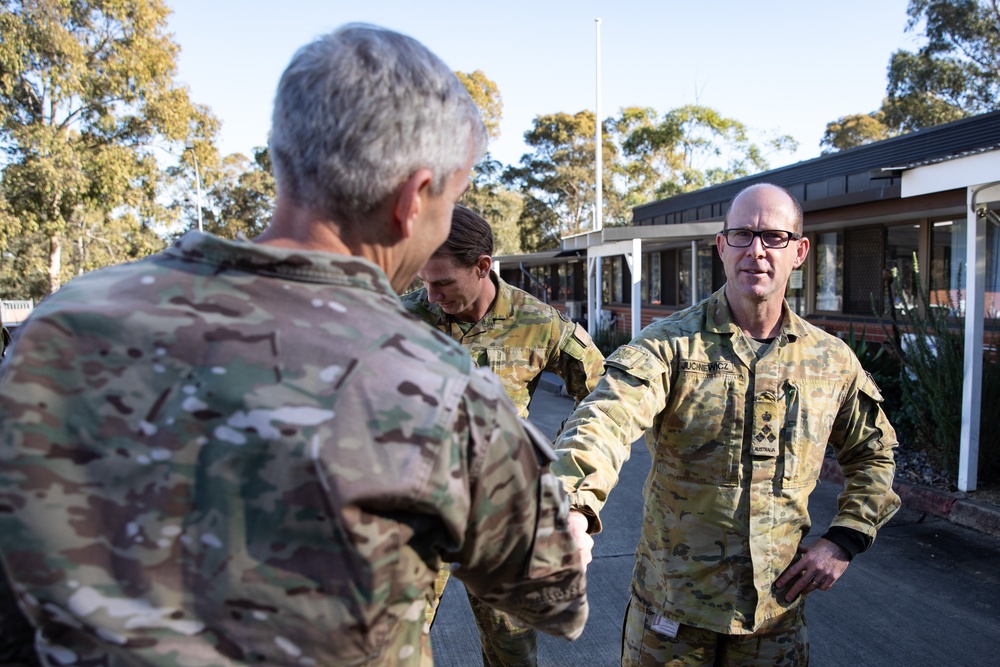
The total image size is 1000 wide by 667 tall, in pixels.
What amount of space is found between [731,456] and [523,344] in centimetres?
120

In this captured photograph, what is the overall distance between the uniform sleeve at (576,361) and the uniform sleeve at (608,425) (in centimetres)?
103

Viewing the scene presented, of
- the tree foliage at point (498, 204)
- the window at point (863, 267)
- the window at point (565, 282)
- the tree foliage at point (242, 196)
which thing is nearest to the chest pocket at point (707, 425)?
the window at point (863, 267)

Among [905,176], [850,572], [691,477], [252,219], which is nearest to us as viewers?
[691,477]

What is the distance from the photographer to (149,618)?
95cm

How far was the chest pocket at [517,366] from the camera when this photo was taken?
329cm

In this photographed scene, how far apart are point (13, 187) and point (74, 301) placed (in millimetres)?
20635

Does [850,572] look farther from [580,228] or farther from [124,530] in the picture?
[580,228]

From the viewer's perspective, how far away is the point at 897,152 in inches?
485

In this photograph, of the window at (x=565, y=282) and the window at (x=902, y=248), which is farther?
the window at (x=565, y=282)

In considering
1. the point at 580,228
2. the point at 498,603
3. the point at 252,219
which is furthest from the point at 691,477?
the point at 252,219

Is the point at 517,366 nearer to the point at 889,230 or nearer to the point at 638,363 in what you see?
the point at 638,363

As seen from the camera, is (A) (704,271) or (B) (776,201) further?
(A) (704,271)

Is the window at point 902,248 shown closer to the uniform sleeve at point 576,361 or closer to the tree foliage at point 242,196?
the uniform sleeve at point 576,361

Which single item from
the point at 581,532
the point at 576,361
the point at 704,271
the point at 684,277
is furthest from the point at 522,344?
the point at 684,277
